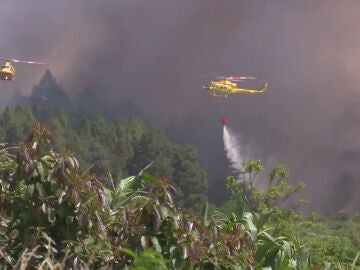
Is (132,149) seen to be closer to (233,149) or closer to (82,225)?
(233,149)

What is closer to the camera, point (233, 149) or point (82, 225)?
point (82, 225)

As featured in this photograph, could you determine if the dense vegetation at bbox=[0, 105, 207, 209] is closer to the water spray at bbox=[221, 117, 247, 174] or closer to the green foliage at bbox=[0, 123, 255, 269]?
the water spray at bbox=[221, 117, 247, 174]

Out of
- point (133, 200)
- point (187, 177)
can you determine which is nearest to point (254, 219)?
point (133, 200)

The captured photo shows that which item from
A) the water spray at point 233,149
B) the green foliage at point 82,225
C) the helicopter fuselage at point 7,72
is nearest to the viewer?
the green foliage at point 82,225

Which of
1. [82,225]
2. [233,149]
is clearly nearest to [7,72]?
[82,225]

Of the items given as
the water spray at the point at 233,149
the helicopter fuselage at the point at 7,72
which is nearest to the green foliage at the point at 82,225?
the helicopter fuselage at the point at 7,72

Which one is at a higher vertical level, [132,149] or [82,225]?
[82,225]

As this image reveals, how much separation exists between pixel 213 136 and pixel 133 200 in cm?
4645

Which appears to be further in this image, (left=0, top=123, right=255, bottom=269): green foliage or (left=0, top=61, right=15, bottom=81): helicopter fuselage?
(left=0, top=61, right=15, bottom=81): helicopter fuselage

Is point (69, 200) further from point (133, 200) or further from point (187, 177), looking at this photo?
point (187, 177)

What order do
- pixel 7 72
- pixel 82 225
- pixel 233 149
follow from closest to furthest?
pixel 82 225 < pixel 7 72 < pixel 233 149

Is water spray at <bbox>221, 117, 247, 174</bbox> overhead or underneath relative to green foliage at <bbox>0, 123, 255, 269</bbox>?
underneath

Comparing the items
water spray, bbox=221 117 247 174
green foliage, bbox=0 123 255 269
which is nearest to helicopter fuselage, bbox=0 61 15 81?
green foliage, bbox=0 123 255 269

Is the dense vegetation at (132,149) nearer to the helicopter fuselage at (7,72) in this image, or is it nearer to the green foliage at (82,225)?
the helicopter fuselage at (7,72)
